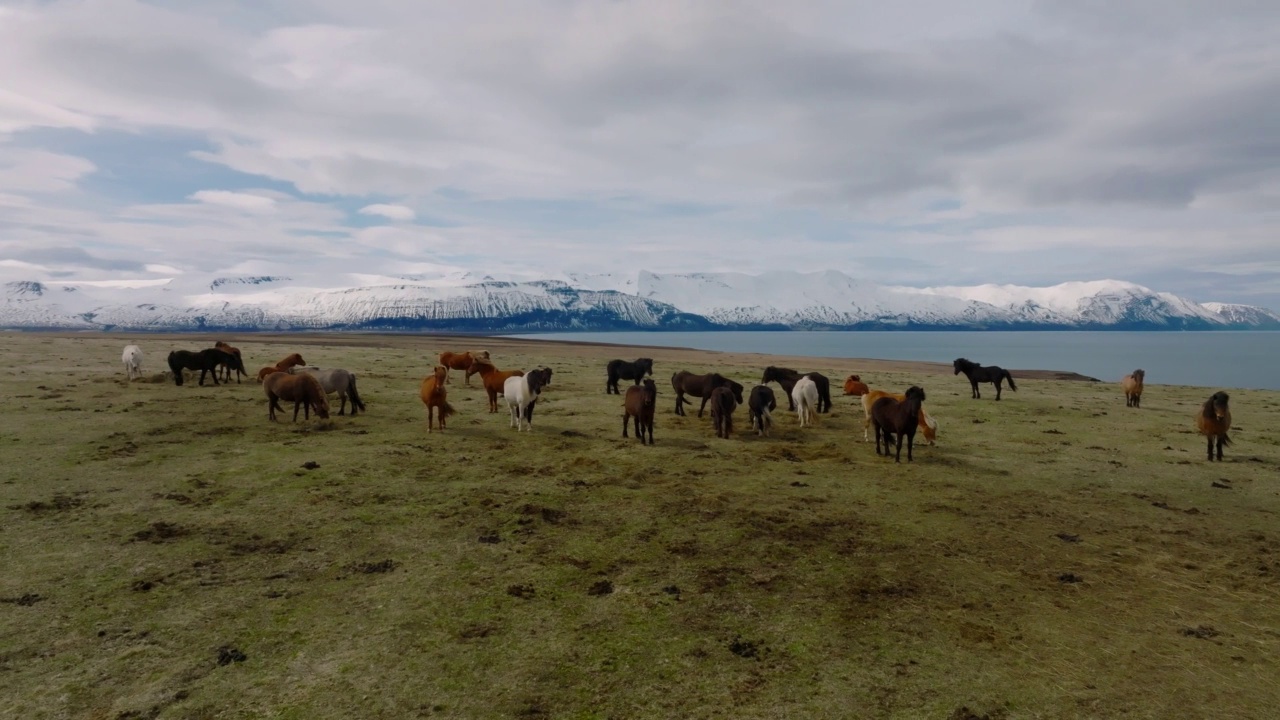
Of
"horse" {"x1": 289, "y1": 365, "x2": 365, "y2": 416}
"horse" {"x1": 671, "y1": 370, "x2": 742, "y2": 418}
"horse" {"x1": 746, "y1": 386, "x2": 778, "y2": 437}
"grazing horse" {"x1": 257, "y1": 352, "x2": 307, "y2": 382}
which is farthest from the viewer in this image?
"grazing horse" {"x1": 257, "y1": 352, "x2": 307, "y2": 382}

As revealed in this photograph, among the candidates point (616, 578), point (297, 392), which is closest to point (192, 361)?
point (297, 392)

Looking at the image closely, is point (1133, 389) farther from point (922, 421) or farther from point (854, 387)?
point (922, 421)

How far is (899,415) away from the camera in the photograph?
15328mm

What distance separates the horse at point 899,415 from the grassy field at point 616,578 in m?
0.80

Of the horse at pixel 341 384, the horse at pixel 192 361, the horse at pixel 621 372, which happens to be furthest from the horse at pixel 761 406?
the horse at pixel 192 361

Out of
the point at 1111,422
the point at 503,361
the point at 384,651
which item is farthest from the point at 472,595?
the point at 503,361

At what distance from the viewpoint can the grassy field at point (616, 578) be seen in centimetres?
611

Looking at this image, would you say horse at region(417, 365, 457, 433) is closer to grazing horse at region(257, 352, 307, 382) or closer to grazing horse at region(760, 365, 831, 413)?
grazing horse at region(257, 352, 307, 382)

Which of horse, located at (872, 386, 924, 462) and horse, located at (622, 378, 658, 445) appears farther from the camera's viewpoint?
horse, located at (622, 378, 658, 445)

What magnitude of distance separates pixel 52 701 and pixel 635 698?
17.2 ft

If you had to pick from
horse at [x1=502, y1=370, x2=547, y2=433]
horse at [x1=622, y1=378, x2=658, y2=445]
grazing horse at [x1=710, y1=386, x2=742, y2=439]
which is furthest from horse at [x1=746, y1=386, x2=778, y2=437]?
horse at [x1=502, y1=370, x2=547, y2=433]

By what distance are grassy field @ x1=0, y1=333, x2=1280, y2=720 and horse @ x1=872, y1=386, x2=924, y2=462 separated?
0.80 metres

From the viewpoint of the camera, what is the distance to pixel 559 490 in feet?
40.6

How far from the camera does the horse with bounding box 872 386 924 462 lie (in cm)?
1512
